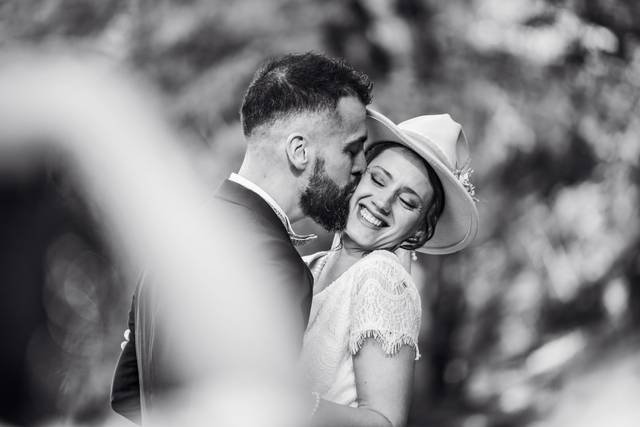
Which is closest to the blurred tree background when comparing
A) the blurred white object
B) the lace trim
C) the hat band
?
the blurred white object

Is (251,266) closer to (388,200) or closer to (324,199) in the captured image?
(324,199)

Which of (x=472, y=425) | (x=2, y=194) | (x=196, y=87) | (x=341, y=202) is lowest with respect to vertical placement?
(x=472, y=425)

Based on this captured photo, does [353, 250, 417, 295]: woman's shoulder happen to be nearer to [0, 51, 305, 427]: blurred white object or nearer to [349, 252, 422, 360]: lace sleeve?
[349, 252, 422, 360]: lace sleeve

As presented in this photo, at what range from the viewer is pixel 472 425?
3877 mm

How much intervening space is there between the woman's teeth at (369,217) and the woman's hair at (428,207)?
0.11 metres

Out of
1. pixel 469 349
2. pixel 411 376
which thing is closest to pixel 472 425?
pixel 469 349

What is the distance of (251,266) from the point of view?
100 cm

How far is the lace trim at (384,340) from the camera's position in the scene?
3.77 ft

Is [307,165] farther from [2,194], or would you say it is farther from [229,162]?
[2,194]

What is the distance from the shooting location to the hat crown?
4.55ft

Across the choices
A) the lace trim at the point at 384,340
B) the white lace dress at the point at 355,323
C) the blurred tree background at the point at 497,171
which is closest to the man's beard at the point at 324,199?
the white lace dress at the point at 355,323

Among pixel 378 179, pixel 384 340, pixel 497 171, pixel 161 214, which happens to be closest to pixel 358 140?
pixel 378 179

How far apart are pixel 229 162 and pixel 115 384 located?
239 cm

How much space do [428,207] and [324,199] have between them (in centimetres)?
28
